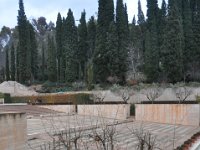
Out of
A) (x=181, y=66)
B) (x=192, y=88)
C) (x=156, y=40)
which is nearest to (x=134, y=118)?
(x=192, y=88)

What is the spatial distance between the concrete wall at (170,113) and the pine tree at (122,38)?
15904 mm

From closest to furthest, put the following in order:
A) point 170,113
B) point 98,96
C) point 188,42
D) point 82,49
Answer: point 170,113, point 98,96, point 188,42, point 82,49

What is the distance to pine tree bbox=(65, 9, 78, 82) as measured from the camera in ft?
157

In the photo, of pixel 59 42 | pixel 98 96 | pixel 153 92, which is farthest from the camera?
pixel 59 42

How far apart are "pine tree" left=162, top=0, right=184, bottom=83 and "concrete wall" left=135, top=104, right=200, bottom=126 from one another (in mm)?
13647

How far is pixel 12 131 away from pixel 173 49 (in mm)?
31318

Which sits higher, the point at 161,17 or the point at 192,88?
the point at 161,17

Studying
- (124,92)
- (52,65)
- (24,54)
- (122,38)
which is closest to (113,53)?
(122,38)

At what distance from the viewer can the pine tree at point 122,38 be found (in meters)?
40.5

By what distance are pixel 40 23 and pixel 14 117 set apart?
93.0 metres

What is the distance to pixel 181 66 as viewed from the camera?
37.5m

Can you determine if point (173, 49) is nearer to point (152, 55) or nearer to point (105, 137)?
point (152, 55)

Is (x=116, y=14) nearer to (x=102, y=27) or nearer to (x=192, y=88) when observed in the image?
(x=102, y=27)

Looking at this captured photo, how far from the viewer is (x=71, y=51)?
48625mm
